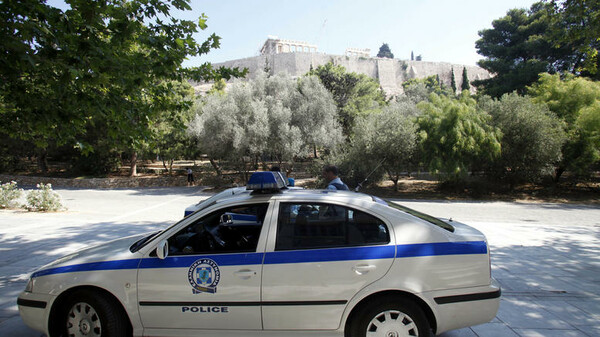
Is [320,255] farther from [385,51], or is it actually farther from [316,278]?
[385,51]

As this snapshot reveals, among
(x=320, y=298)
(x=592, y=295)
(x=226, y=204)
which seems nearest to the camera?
(x=320, y=298)

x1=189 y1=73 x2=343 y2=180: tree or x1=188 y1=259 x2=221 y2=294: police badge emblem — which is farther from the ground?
x1=189 y1=73 x2=343 y2=180: tree

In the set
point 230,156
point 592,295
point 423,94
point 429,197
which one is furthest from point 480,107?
point 423,94

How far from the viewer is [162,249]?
122 inches

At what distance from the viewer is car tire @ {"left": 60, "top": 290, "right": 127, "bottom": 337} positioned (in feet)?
10.3

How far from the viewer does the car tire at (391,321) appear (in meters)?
3.01

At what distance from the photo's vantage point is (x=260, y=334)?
3078 mm

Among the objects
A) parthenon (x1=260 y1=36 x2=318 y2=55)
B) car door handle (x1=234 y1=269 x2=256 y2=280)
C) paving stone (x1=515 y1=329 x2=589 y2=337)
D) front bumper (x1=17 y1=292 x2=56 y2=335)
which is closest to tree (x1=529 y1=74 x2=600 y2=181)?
paving stone (x1=515 y1=329 x2=589 y2=337)

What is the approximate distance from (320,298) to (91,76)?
4580 millimetres

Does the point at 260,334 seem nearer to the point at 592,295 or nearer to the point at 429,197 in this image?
the point at 592,295

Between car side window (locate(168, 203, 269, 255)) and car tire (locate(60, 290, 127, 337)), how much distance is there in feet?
2.37

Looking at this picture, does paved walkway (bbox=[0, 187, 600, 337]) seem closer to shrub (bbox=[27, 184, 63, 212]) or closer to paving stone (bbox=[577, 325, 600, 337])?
paving stone (bbox=[577, 325, 600, 337])

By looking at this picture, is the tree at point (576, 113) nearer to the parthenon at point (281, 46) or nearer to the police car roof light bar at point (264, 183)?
the police car roof light bar at point (264, 183)

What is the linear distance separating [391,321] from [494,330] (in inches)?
59.0
